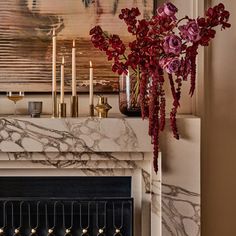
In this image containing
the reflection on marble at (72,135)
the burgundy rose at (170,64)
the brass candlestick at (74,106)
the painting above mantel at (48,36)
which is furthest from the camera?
the painting above mantel at (48,36)

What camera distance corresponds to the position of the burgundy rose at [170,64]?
1.75m

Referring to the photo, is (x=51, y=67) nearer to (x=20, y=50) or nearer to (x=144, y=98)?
(x=20, y=50)

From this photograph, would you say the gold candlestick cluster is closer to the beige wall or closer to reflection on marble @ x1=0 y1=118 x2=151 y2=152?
reflection on marble @ x1=0 y1=118 x2=151 y2=152

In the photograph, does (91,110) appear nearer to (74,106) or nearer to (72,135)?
(74,106)

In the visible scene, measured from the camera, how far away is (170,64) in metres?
1.75

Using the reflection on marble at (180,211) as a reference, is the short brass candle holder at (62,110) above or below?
above

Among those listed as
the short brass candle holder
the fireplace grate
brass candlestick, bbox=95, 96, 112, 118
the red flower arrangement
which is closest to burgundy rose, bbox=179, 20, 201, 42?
the red flower arrangement

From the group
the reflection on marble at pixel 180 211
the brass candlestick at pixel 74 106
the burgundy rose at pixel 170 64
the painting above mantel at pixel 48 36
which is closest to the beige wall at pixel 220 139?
the reflection on marble at pixel 180 211

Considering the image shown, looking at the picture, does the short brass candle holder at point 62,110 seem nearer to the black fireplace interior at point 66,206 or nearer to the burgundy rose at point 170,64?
the black fireplace interior at point 66,206

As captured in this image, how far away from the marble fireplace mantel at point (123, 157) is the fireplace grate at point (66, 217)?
4.1 inches

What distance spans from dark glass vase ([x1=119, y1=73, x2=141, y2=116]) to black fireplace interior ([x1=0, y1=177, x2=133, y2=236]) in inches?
11.4

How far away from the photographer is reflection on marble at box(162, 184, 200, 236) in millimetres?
1953

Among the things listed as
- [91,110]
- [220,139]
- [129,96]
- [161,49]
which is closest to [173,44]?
[161,49]

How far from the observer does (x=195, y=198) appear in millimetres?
1958
